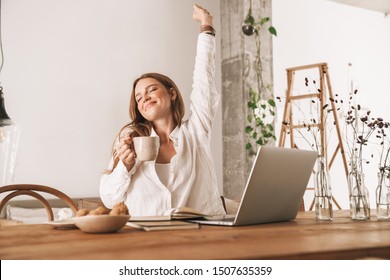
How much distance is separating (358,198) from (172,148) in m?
1.06

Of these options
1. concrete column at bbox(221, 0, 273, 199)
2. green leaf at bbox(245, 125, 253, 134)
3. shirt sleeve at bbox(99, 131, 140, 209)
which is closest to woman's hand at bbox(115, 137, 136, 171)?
shirt sleeve at bbox(99, 131, 140, 209)

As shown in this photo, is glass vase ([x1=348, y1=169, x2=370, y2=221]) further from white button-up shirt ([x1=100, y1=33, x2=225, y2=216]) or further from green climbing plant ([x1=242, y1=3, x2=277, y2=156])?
green climbing plant ([x1=242, y1=3, x2=277, y2=156])

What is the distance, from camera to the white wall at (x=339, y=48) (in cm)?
602

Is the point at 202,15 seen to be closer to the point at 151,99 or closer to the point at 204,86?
the point at 204,86

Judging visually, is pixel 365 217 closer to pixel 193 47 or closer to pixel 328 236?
pixel 328 236

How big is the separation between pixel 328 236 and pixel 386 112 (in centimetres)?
680

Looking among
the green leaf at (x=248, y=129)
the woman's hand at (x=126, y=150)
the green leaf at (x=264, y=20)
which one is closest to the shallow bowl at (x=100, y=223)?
the woman's hand at (x=126, y=150)

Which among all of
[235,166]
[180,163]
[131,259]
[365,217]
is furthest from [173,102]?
[235,166]

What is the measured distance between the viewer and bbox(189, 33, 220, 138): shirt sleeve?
7.32 ft

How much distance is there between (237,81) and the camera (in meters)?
4.59

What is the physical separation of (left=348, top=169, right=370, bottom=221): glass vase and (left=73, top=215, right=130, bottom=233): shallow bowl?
80 centimetres

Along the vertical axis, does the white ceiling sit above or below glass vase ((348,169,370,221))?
above

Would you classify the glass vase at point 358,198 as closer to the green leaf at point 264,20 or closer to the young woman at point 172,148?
the young woman at point 172,148

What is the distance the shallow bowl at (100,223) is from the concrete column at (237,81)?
345 centimetres
